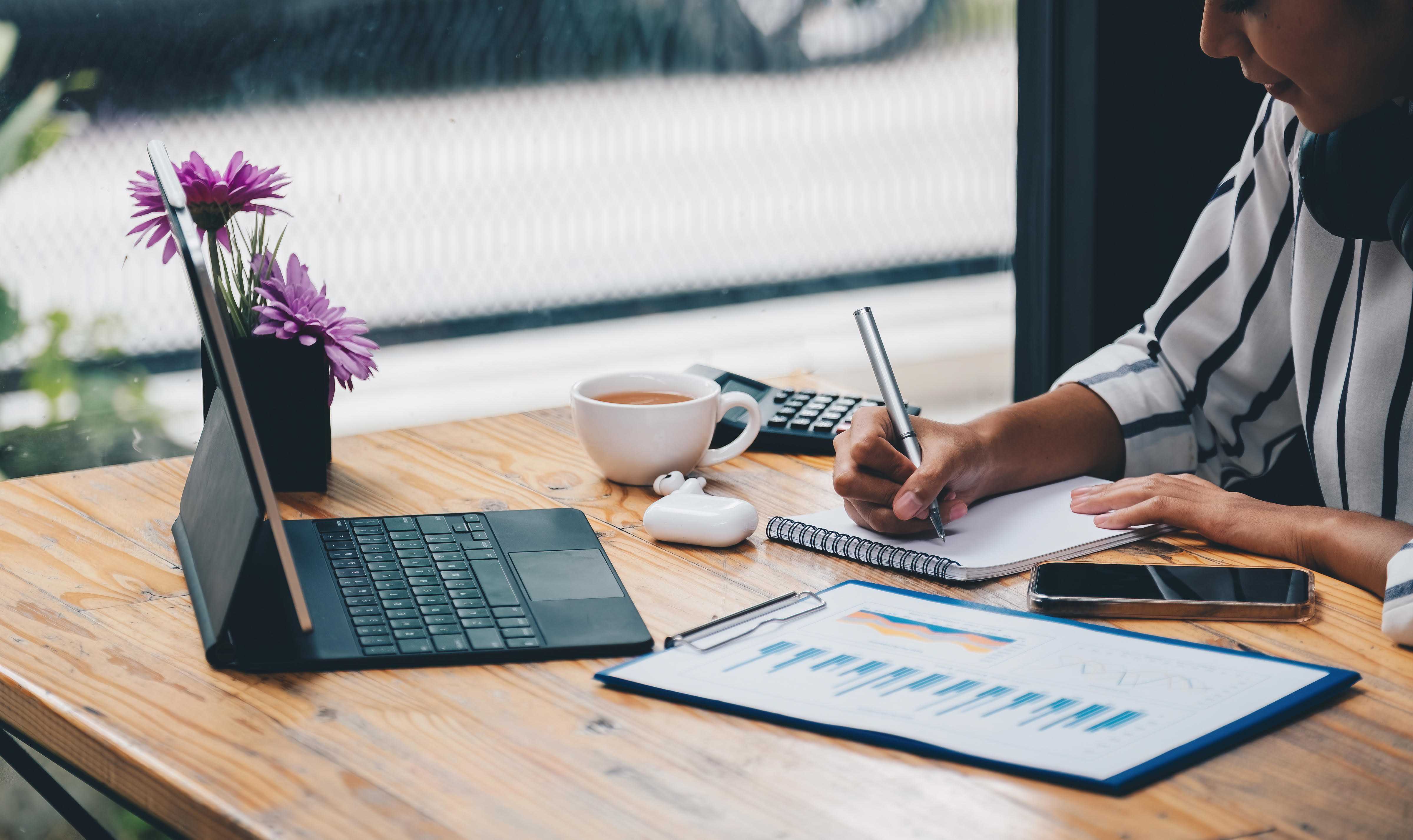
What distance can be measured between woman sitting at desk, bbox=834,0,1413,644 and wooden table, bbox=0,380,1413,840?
6cm

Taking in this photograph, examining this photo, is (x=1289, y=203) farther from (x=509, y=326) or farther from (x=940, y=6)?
(x=509, y=326)

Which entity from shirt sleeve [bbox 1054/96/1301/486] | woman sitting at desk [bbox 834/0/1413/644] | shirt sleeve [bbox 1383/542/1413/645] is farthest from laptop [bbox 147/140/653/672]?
shirt sleeve [bbox 1054/96/1301/486]

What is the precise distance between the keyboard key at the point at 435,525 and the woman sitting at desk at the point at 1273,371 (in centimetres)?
31

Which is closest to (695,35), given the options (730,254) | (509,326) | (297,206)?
(730,254)

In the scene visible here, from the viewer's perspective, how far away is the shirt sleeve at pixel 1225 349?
1244 millimetres

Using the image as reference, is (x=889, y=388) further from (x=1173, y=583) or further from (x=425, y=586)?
(x=425, y=586)

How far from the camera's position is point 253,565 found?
2.91 feet

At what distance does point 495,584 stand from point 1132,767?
443mm

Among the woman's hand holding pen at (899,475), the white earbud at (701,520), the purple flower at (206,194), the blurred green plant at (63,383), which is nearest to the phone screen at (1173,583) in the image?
the woman's hand holding pen at (899,475)

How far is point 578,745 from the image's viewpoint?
26.3 inches

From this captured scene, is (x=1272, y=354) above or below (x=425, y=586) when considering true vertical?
above

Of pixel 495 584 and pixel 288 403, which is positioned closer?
pixel 495 584

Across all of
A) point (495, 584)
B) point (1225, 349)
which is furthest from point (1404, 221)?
point (495, 584)

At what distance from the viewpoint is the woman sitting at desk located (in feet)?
3.20
